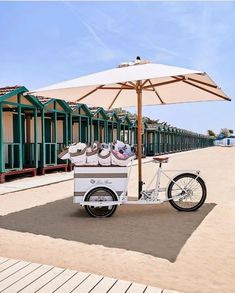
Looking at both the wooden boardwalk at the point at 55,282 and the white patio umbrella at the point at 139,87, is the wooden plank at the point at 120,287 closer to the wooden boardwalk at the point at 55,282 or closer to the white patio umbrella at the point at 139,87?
the wooden boardwalk at the point at 55,282

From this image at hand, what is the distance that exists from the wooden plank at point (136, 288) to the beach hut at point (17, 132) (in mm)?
8480

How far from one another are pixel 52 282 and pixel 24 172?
930 centimetres

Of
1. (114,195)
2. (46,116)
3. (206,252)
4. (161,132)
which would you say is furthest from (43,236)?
(161,132)

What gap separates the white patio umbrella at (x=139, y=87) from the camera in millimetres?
5316

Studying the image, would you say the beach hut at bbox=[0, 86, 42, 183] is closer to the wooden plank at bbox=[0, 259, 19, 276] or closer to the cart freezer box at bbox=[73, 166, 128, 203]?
the cart freezer box at bbox=[73, 166, 128, 203]

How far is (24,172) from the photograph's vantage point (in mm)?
11789

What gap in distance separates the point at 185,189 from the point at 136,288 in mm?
3311

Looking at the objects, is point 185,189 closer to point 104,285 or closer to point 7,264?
point 104,285

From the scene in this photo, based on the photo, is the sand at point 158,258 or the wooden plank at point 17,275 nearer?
the wooden plank at point 17,275

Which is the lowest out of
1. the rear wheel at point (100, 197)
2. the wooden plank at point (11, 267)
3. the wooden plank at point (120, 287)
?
the wooden plank at point (120, 287)

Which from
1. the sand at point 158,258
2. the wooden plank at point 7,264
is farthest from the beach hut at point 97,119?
the wooden plank at point 7,264

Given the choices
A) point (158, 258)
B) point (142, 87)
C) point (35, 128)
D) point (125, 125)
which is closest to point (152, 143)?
point (125, 125)

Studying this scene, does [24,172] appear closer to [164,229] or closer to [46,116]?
[46,116]

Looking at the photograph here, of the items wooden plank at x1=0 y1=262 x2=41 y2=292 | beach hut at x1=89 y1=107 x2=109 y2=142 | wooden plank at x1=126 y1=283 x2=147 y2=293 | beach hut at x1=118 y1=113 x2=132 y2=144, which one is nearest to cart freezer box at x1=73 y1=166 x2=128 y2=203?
wooden plank at x1=0 y1=262 x2=41 y2=292
